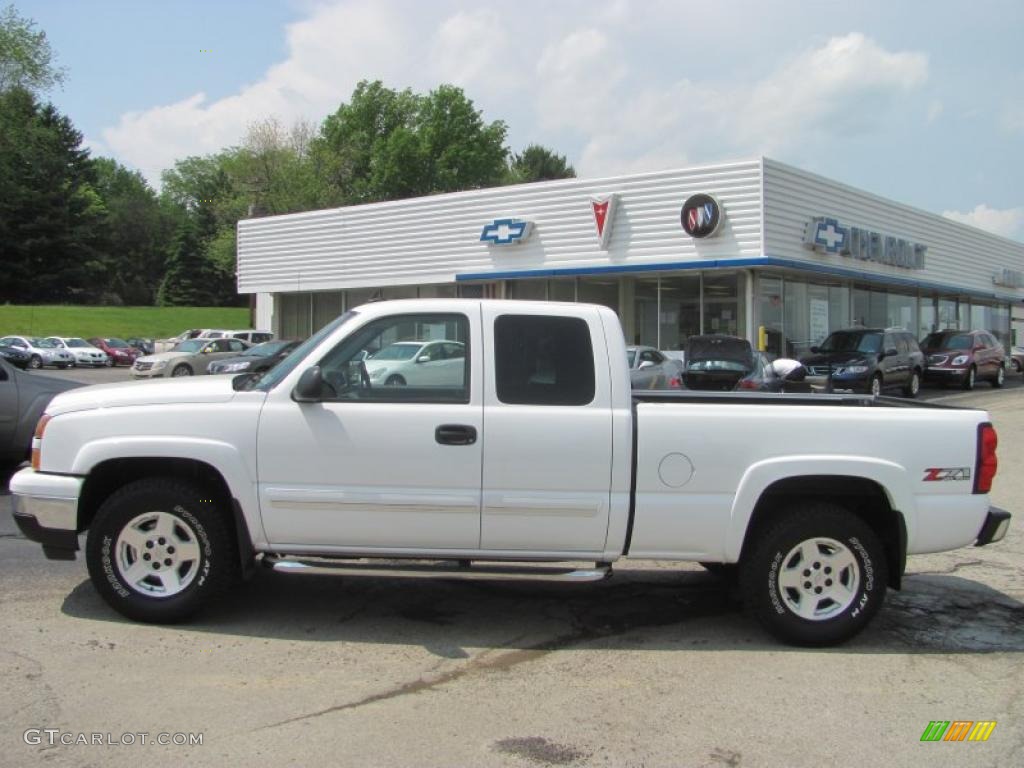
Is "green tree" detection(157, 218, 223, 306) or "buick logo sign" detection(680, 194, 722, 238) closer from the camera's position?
"buick logo sign" detection(680, 194, 722, 238)

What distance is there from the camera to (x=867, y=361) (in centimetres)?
2008

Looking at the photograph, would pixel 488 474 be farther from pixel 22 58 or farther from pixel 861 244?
pixel 22 58

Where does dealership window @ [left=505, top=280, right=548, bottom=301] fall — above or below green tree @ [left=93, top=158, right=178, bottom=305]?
below

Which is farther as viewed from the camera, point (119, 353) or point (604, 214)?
point (119, 353)

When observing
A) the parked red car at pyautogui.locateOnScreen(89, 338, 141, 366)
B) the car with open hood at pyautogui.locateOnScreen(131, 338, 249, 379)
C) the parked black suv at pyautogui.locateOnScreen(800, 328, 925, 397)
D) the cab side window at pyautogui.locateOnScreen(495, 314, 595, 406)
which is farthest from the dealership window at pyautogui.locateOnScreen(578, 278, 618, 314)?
the parked red car at pyautogui.locateOnScreen(89, 338, 141, 366)

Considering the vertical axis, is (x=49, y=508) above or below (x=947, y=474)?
below

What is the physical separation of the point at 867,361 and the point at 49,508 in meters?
18.5

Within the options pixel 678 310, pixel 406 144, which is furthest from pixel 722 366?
pixel 406 144

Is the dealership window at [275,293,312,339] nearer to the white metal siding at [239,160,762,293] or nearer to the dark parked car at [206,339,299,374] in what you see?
→ the white metal siding at [239,160,762,293]

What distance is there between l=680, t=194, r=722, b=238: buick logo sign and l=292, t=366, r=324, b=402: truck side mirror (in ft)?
60.7

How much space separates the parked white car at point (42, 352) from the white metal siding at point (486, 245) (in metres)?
14.7

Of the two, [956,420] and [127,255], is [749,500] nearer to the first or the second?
[956,420]

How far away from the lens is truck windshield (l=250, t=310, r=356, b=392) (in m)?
5.08

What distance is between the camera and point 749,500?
4.92 meters
